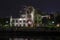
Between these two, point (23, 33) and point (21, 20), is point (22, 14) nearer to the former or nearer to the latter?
point (21, 20)

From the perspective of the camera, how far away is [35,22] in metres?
89.2

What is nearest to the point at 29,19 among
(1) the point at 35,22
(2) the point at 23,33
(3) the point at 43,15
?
(1) the point at 35,22

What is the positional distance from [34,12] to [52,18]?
7.81 meters

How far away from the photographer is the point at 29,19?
296ft

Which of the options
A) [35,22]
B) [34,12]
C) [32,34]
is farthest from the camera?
[34,12]

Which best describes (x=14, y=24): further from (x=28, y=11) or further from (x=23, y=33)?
(x=23, y=33)

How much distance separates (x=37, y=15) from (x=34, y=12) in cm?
174

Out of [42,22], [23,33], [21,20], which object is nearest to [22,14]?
[21,20]

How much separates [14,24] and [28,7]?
897 cm

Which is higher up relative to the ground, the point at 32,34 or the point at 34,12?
the point at 34,12

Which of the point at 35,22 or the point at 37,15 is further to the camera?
the point at 37,15

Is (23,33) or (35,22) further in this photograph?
(35,22)

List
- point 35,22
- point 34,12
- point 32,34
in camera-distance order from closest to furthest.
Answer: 1. point 32,34
2. point 35,22
3. point 34,12

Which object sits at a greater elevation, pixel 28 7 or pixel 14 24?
pixel 28 7
